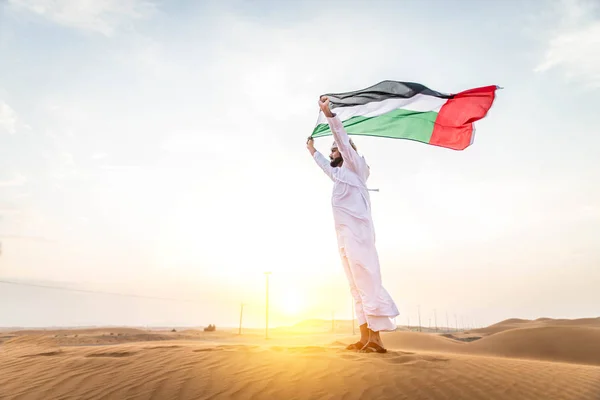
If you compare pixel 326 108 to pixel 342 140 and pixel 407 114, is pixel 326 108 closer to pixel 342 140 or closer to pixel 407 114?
pixel 342 140

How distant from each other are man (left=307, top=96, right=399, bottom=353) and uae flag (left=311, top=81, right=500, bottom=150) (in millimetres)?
1158

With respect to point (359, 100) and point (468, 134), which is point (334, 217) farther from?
point (468, 134)

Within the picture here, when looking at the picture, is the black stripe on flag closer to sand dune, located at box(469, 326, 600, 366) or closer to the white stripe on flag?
the white stripe on flag

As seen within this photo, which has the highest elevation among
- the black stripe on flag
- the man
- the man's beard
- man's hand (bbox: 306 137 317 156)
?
the black stripe on flag

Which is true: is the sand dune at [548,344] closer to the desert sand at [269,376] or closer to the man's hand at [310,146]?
the desert sand at [269,376]

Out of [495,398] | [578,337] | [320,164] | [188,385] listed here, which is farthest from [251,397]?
[578,337]

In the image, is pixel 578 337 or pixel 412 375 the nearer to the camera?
pixel 412 375

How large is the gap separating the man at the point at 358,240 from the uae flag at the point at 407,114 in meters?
1.16

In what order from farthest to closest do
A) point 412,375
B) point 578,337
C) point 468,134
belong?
1. point 578,337
2. point 468,134
3. point 412,375

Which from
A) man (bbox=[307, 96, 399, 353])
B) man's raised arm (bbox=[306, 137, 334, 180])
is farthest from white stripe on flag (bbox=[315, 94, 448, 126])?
man (bbox=[307, 96, 399, 353])

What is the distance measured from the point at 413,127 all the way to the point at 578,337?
8.39 m

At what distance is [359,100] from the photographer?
7.75 metres

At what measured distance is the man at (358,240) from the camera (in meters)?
5.96

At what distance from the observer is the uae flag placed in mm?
7520
